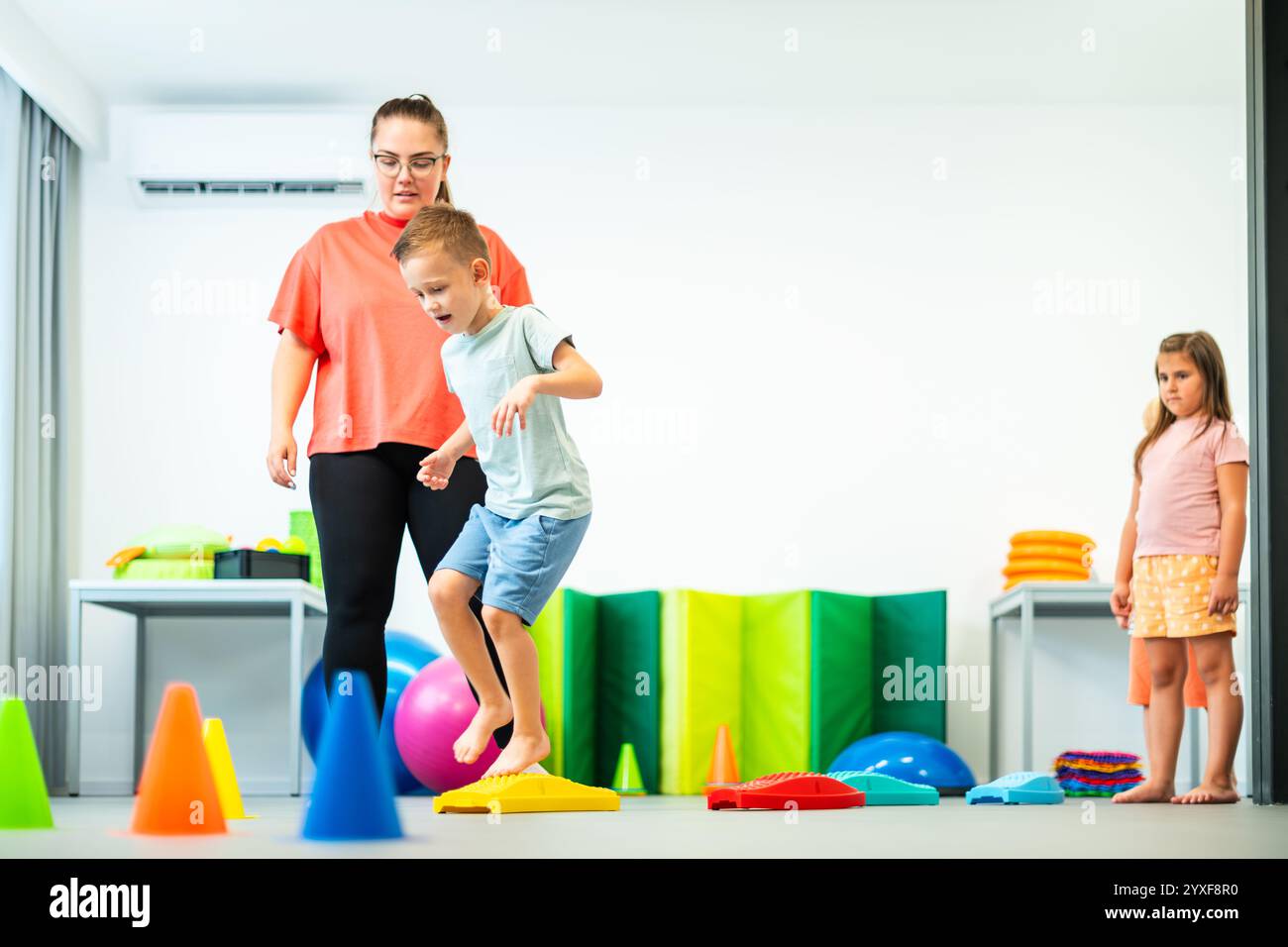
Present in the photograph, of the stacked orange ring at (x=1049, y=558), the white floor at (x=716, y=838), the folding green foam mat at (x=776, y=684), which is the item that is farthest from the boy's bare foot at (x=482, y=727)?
the stacked orange ring at (x=1049, y=558)

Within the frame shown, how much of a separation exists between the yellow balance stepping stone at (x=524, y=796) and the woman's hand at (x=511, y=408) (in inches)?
22.0

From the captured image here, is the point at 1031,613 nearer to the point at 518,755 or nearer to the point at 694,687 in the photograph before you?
the point at 694,687

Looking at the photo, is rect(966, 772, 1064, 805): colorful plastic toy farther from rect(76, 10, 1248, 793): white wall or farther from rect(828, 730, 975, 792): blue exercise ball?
rect(76, 10, 1248, 793): white wall

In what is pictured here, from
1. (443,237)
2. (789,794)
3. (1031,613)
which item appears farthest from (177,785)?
(1031,613)

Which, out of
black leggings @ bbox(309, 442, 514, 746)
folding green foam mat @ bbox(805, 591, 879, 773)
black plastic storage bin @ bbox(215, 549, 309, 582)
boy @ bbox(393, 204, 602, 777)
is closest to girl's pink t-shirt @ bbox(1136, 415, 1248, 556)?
folding green foam mat @ bbox(805, 591, 879, 773)

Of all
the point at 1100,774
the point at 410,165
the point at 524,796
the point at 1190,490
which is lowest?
the point at 1100,774

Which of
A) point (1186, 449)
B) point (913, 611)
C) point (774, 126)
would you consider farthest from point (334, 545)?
point (774, 126)

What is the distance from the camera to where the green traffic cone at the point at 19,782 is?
1812 millimetres

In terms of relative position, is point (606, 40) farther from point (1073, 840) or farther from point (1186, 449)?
point (1073, 840)

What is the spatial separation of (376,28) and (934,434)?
8.33 feet

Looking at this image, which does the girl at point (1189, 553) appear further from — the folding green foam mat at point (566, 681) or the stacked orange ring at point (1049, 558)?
the folding green foam mat at point (566, 681)

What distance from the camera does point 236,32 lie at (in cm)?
494

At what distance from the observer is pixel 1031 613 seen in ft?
15.1

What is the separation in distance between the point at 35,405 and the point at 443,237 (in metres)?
3.23
